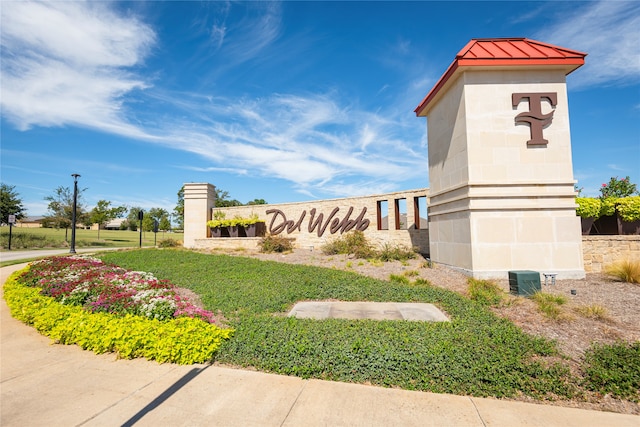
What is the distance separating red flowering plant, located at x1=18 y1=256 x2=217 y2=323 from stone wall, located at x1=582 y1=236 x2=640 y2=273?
12.5m

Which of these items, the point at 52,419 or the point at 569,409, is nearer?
the point at 52,419

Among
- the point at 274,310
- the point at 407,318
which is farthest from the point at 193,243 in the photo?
the point at 407,318

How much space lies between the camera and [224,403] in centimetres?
325

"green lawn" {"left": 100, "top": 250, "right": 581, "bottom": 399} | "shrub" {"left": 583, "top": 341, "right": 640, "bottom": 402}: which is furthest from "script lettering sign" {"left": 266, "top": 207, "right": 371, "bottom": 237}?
"shrub" {"left": 583, "top": 341, "right": 640, "bottom": 402}

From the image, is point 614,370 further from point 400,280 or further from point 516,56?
point 516,56

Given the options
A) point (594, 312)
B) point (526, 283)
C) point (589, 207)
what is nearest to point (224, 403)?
point (594, 312)

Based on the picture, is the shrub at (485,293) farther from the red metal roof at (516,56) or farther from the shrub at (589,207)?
the shrub at (589,207)

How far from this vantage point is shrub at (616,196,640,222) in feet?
36.4

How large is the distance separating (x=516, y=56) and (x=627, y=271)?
722 cm

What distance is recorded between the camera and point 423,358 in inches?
151

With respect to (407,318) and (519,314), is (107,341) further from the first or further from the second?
(519,314)

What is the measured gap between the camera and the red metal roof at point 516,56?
9.51 metres

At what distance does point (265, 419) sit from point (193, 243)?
21.2 m

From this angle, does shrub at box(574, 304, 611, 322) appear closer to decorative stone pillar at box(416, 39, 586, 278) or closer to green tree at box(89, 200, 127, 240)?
decorative stone pillar at box(416, 39, 586, 278)
